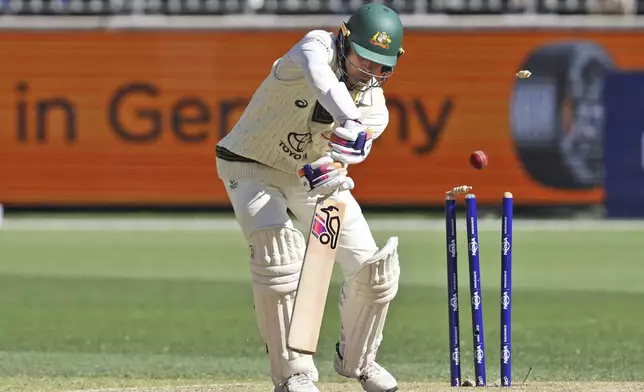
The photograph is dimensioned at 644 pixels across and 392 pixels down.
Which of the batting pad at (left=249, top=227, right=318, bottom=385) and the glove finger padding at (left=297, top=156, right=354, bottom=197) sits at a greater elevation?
the glove finger padding at (left=297, top=156, right=354, bottom=197)

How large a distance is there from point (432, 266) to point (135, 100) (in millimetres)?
7380

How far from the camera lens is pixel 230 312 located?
419 inches

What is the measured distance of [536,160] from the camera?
1962cm

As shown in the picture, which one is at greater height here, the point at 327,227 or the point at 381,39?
the point at 381,39

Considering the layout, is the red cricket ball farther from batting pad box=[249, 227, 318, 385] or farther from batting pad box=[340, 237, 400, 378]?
batting pad box=[249, 227, 318, 385]

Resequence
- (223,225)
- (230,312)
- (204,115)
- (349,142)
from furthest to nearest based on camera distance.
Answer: (204,115) < (223,225) < (230,312) < (349,142)

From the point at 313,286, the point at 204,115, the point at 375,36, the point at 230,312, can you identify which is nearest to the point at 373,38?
the point at 375,36

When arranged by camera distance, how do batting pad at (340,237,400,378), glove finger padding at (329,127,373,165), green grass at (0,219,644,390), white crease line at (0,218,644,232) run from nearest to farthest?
glove finger padding at (329,127,373,165) → batting pad at (340,237,400,378) → green grass at (0,219,644,390) → white crease line at (0,218,644,232)

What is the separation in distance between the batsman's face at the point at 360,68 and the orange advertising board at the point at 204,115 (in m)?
13.6

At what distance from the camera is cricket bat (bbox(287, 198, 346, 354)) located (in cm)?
595

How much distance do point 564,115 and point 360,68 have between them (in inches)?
545

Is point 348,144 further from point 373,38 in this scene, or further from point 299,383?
point 299,383

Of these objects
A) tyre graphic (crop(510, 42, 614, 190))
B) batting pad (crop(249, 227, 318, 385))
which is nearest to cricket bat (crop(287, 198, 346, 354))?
batting pad (crop(249, 227, 318, 385))

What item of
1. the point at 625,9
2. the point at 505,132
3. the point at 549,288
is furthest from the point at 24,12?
the point at 549,288
